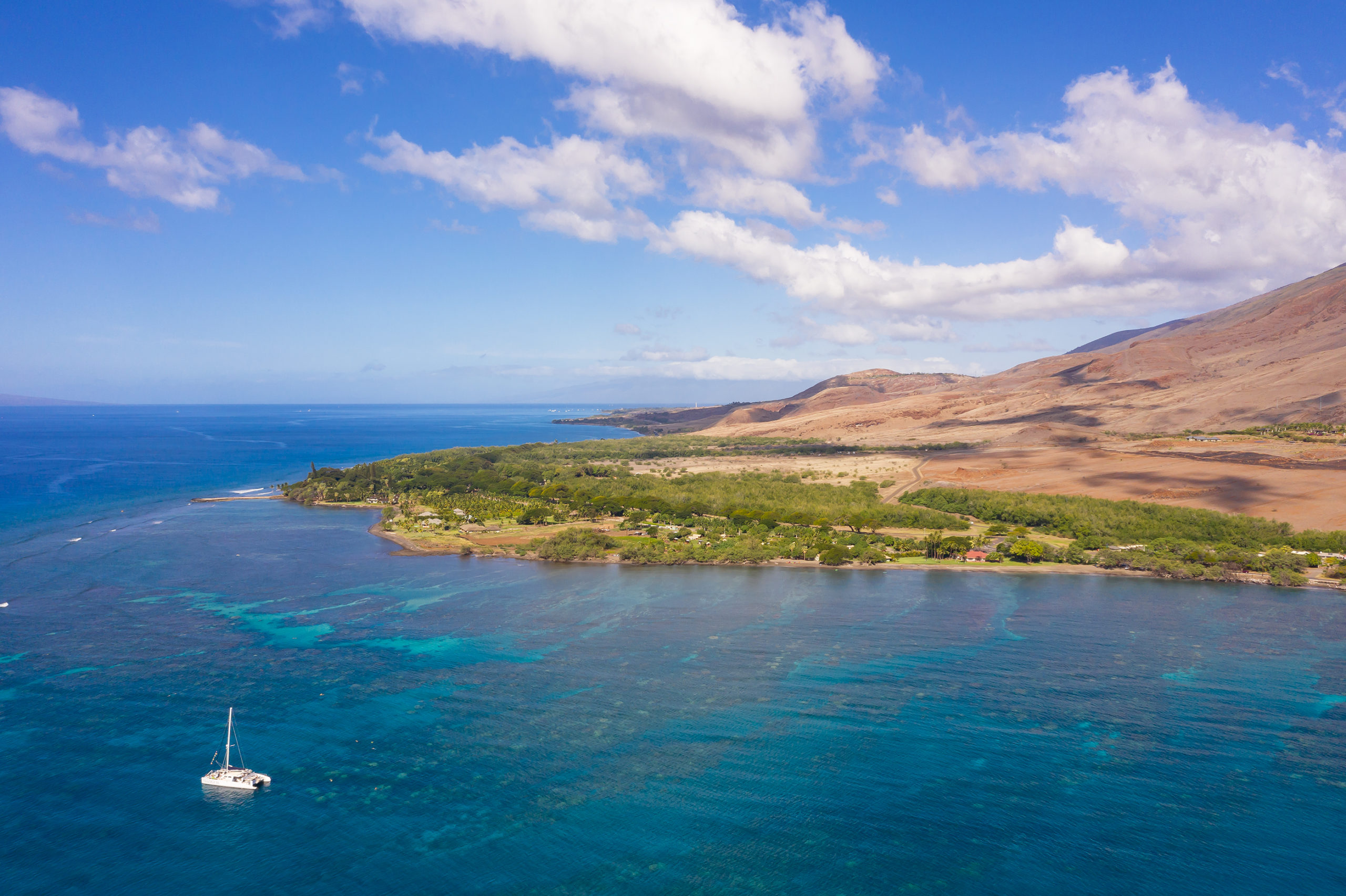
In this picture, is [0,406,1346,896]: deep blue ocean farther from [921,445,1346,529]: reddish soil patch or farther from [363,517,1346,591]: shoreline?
[921,445,1346,529]: reddish soil patch

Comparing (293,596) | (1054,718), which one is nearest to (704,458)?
(293,596)

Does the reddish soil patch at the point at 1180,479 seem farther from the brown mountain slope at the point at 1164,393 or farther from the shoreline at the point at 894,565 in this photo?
the brown mountain slope at the point at 1164,393

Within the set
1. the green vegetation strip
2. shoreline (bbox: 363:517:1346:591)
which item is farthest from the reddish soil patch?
shoreline (bbox: 363:517:1346:591)

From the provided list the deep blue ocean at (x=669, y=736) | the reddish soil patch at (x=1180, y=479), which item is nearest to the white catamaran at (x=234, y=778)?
the deep blue ocean at (x=669, y=736)

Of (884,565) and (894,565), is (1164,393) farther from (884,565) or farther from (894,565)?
(884,565)

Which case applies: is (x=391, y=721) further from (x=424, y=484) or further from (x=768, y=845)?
(x=424, y=484)

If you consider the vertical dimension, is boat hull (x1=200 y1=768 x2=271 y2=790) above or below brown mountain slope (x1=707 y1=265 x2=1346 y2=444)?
below
